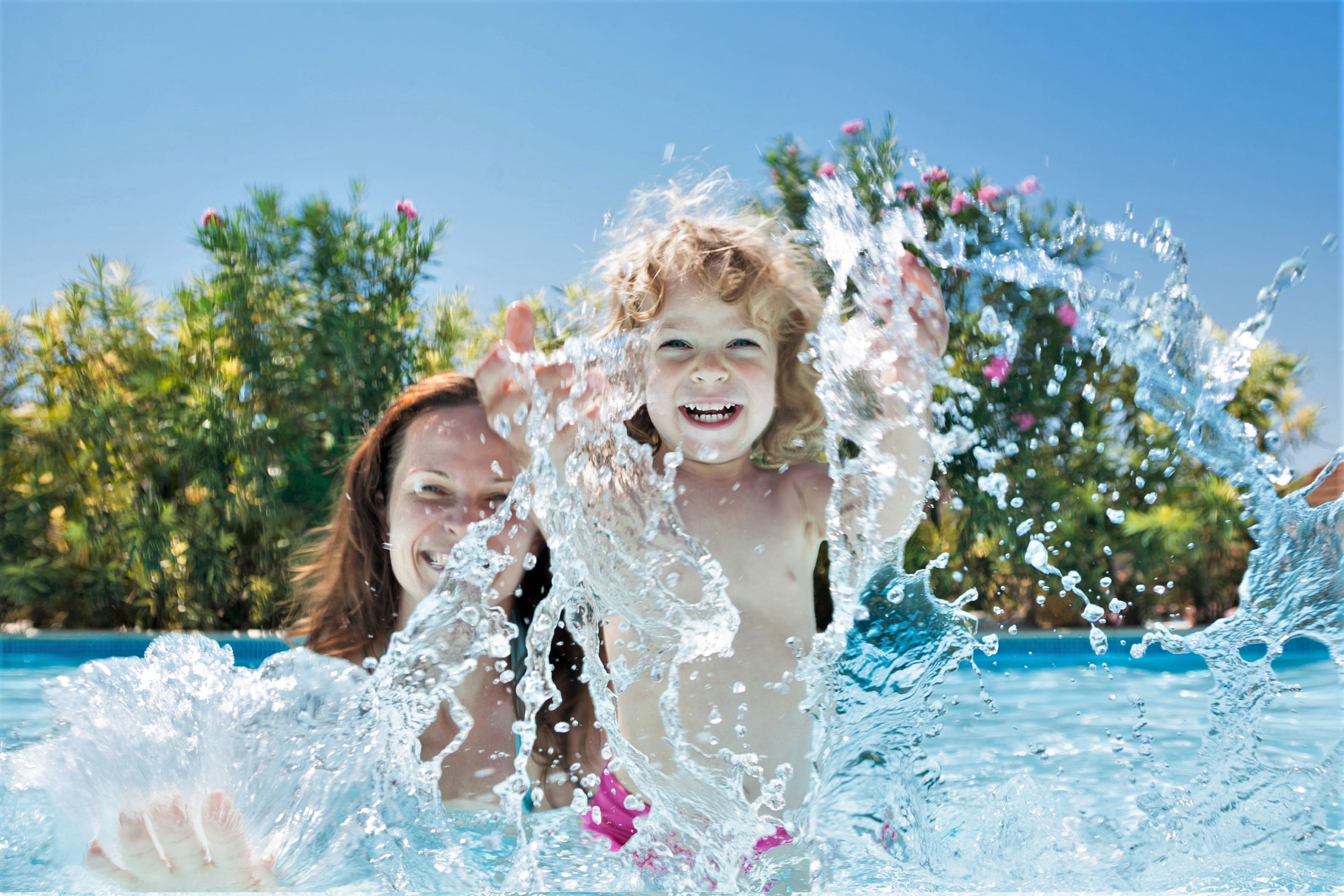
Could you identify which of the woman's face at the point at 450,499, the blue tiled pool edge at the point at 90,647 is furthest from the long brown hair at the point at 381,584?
the blue tiled pool edge at the point at 90,647

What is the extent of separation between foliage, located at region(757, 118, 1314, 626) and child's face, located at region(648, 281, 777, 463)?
4200mm

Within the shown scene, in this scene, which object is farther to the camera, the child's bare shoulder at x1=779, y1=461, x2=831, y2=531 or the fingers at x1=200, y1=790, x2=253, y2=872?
the child's bare shoulder at x1=779, y1=461, x2=831, y2=531

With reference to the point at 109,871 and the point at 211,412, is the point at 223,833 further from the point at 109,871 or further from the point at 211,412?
the point at 211,412

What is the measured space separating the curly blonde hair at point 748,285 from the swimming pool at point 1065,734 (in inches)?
37.4

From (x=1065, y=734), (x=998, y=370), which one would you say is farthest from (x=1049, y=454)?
(x=1065, y=734)

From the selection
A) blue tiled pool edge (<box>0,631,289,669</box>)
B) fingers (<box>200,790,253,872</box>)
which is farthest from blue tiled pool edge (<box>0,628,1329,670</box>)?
fingers (<box>200,790,253,872</box>)

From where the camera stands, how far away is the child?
241 centimetres

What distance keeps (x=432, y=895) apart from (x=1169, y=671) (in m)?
4.80

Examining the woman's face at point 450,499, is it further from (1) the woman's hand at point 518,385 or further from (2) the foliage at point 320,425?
(2) the foliage at point 320,425

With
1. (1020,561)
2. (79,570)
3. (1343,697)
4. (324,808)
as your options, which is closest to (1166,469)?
(1020,561)

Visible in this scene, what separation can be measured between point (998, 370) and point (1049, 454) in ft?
2.09

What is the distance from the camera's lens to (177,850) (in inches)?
71.5

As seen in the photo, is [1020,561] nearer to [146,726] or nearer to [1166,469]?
[1166,469]

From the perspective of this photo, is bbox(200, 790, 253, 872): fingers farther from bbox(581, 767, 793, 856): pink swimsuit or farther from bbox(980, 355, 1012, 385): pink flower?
bbox(980, 355, 1012, 385): pink flower
